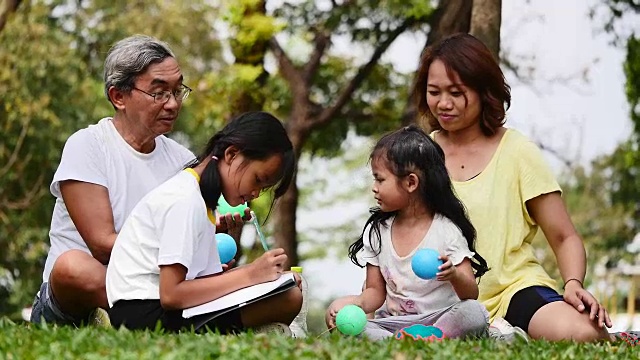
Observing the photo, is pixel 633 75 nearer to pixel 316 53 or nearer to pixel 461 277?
pixel 316 53

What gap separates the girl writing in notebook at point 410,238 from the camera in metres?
4.49

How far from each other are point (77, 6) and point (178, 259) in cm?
1847

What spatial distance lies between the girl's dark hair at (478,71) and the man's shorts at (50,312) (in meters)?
1.98

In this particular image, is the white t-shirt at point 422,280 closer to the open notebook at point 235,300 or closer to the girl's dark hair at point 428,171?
the girl's dark hair at point 428,171

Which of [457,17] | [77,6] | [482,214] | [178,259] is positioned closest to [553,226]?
[482,214]

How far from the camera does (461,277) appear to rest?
4.34m

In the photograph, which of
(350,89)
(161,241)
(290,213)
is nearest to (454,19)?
(350,89)

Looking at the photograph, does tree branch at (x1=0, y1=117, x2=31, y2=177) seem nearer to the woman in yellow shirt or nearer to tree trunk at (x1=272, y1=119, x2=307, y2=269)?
tree trunk at (x1=272, y1=119, x2=307, y2=269)

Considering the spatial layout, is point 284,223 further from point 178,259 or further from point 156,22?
point 178,259

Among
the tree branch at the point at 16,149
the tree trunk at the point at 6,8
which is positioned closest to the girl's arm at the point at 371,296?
the tree trunk at the point at 6,8

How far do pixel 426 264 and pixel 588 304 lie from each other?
760 mm

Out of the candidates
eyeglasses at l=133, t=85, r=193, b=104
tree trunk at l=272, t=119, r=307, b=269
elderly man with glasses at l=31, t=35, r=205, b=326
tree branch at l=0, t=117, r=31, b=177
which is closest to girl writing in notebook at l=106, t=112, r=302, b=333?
elderly man with glasses at l=31, t=35, r=205, b=326

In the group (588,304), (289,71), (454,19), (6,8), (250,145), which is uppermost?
(6,8)

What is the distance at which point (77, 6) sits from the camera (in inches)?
842
